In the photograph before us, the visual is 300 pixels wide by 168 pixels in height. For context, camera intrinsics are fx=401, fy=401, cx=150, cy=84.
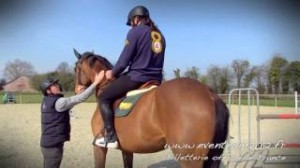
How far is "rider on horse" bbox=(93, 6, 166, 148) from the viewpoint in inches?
155

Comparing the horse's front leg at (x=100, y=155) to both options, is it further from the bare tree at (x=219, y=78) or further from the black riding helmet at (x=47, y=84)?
the bare tree at (x=219, y=78)

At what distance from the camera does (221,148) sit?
126 inches

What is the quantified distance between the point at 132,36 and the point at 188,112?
1.18 m

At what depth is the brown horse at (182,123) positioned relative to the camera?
3068 millimetres

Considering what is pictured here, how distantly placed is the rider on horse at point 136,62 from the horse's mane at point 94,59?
67 cm

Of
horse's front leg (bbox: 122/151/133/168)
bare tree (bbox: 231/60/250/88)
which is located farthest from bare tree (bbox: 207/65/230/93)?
horse's front leg (bbox: 122/151/133/168)

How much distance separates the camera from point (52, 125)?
429cm

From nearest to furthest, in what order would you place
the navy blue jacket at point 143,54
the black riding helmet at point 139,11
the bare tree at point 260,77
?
the navy blue jacket at point 143,54 → the black riding helmet at point 139,11 → the bare tree at point 260,77

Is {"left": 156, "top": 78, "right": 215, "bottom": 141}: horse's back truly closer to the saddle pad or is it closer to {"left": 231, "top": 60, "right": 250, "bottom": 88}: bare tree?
the saddle pad

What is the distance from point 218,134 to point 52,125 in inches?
77.2

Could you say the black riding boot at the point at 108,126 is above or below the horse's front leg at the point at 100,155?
above

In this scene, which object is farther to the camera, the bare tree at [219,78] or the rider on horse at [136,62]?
the bare tree at [219,78]

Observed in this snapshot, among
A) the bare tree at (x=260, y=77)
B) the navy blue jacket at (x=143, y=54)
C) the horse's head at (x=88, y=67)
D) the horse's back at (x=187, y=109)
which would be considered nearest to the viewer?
the horse's back at (x=187, y=109)

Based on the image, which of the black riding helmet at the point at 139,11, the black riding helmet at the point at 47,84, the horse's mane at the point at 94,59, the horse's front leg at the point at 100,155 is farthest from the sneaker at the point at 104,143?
the black riding helmet at the point at 139,11
